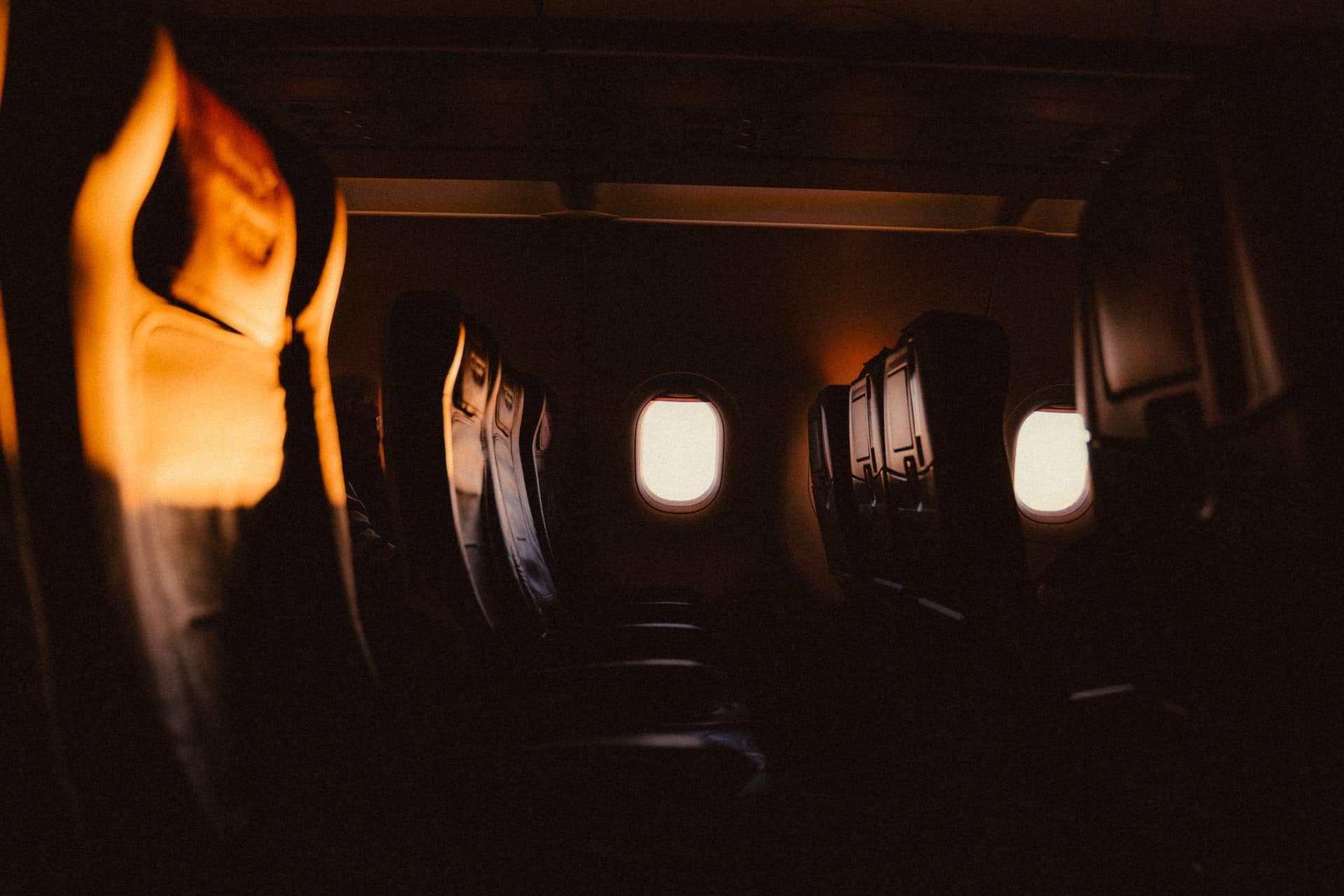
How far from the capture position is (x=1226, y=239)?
65 centimetres

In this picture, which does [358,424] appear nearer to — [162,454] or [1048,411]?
[162,454]

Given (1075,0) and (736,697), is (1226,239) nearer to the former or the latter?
(736,697)

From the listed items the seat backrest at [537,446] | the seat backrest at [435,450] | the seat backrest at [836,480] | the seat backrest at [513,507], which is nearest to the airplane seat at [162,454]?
the seat backrest at [435,450]

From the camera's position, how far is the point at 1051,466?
15.8ft

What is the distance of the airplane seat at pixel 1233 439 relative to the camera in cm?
60

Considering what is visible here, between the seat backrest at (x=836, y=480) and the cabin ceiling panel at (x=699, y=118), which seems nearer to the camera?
the cabin ceiling panel at (x=699, y=118)

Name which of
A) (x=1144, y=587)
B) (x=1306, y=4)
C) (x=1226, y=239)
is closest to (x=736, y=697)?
(x=1144, y=587)

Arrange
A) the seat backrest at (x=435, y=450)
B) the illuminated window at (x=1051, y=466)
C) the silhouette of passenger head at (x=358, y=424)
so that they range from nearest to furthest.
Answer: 1. the seat backrest at (x=435, y=450)
2. the silhouette of passenger head at (x=358, y=424)
3. the illuminated window at (x=1051, y=466)

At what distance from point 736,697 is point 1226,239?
1.40 meters

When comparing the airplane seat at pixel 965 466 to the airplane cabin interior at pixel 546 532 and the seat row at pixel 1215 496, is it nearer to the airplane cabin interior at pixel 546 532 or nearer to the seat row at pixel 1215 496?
the airplane cabin interior at pixel 546 532

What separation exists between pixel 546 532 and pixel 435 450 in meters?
1.99

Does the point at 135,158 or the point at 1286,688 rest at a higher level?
the point at 135,158

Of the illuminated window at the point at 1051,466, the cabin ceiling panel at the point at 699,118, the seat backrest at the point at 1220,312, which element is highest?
the cabin ceiling panel at the point at 699,118

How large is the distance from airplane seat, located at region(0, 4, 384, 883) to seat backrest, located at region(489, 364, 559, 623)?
850mm
